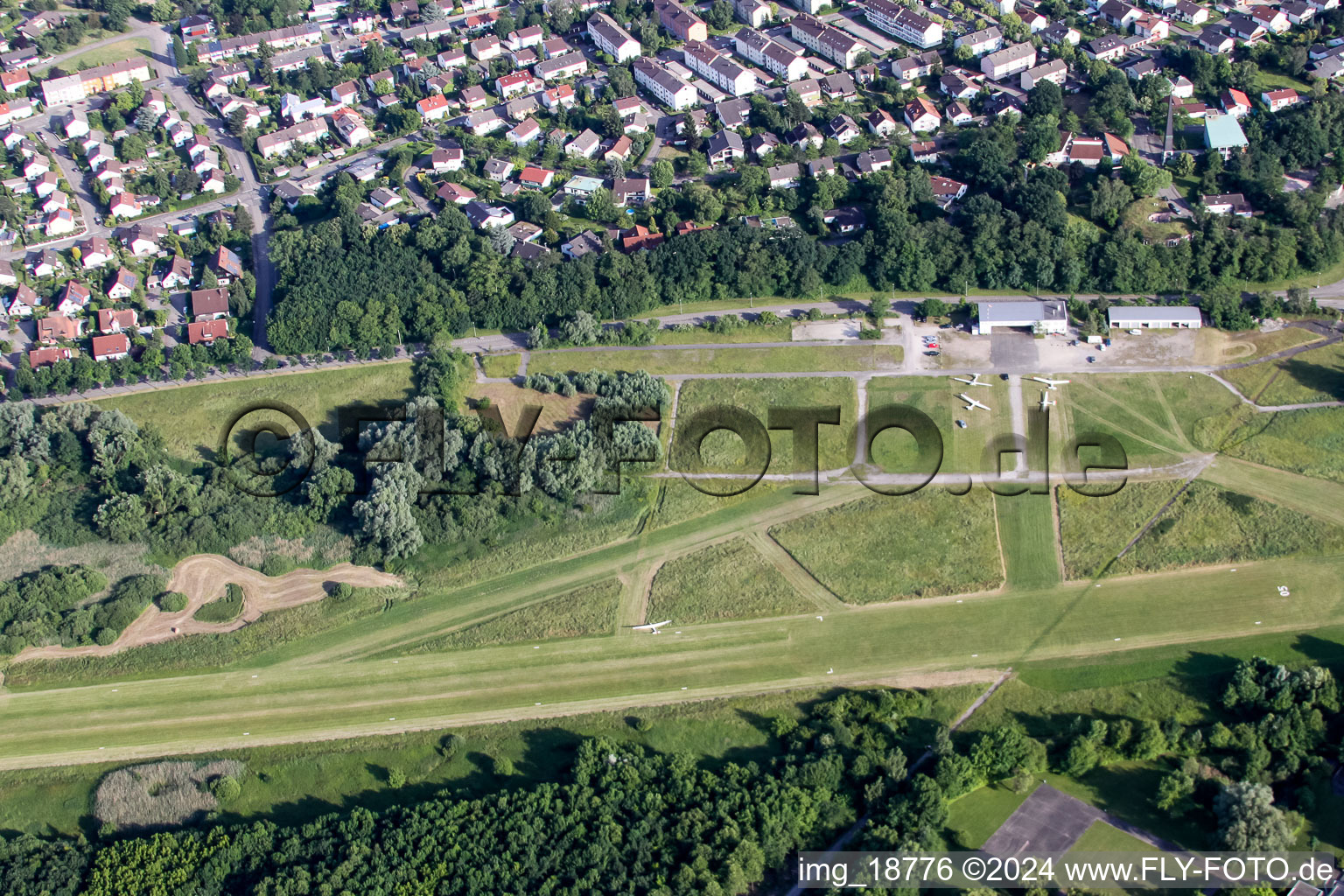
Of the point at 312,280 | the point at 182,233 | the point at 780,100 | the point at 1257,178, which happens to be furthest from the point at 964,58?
the point at 182,233

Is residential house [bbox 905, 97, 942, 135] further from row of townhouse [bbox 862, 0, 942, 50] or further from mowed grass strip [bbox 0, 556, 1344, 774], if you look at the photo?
mowed grass strip [bbox 0, 556, 1344, 774]

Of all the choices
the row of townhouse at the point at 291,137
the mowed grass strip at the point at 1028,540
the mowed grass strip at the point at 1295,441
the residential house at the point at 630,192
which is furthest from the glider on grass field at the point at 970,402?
the row of townhouse at the point at 291,137

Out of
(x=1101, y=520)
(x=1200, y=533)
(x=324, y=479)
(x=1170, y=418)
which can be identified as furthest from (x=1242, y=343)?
(x=324, y=479)

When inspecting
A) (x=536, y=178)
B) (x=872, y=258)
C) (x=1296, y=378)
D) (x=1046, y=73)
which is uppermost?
(x=1046, y=73)

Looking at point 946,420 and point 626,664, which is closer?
point 626,664

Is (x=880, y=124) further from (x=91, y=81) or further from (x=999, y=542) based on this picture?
(x=91, y=81)

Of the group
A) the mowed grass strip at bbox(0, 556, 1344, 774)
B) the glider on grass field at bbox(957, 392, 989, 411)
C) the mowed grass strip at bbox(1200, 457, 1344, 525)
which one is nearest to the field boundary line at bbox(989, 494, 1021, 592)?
the mowed grass strip at bbox(0, 556, 1344, 774)

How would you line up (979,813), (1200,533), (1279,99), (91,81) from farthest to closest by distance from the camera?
1. (91,81)
2. (1279,99)
3. (1200,533)
4. (979,813)
